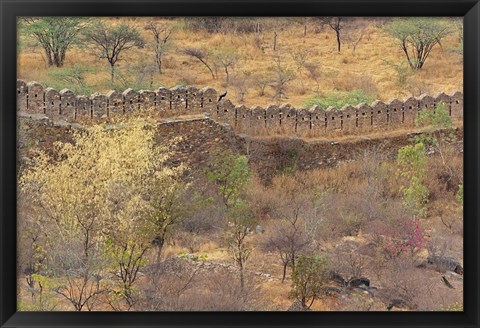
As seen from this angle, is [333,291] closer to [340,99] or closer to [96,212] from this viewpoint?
[96,212]

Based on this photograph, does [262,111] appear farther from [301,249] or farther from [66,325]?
[66,325]

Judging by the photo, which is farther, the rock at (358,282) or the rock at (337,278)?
the rock at (358,282)

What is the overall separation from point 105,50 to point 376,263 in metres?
8.80

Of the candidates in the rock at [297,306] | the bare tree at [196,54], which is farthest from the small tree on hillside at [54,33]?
the rock at [297,306]

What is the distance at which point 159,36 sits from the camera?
708 inches

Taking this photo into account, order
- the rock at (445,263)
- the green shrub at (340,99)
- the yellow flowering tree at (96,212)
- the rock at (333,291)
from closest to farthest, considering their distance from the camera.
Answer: the yellow flowering tree at (96,212) < the rock at (333,291) < the rock at (445,263) < the green shrub at (340,99)

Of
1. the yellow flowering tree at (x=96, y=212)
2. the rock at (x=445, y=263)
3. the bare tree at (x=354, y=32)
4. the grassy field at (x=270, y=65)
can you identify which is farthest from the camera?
the bare tree at (x=354, y=32)

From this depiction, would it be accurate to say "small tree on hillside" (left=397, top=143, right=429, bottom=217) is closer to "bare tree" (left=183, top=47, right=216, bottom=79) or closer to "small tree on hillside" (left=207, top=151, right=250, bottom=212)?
"small tree on hillside" (left=207, top=151, right=250, bottom=212)

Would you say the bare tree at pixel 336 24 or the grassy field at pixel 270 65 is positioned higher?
the bare tree at pixel 336 24

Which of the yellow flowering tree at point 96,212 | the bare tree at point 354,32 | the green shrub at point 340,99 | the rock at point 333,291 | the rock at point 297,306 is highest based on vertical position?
the bare tree at point 354,32

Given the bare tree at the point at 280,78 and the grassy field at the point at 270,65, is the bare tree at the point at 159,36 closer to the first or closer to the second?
the grassy field at the point at 270,65

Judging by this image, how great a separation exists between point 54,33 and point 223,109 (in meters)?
5.30
